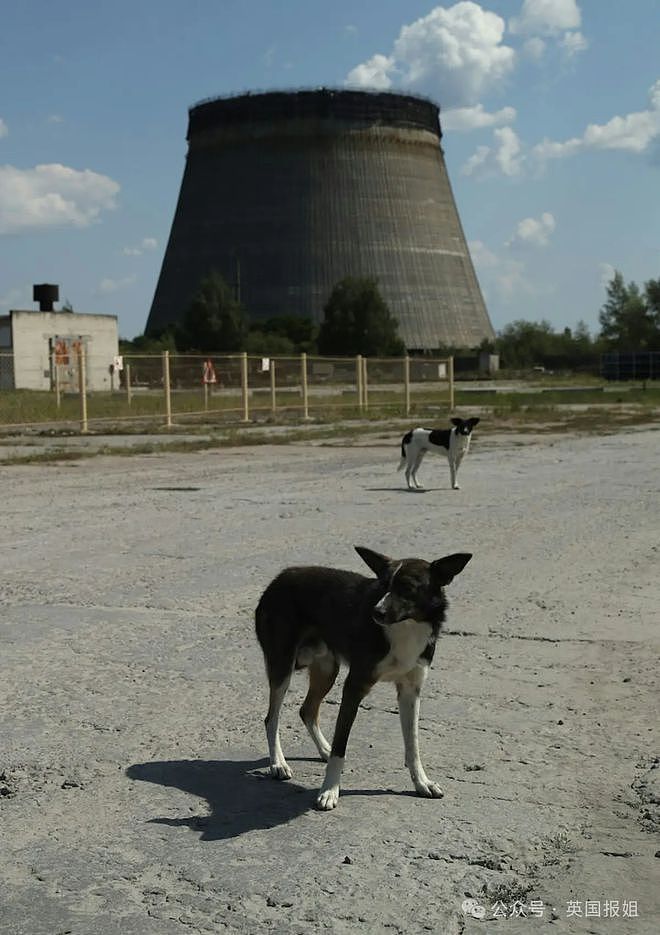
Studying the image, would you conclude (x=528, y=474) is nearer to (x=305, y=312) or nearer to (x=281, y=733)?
(x=281, y=733)

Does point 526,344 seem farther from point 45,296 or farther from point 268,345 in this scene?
point 45,296

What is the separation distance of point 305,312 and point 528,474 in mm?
65997

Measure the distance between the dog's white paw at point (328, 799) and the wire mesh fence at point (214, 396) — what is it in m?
20.6

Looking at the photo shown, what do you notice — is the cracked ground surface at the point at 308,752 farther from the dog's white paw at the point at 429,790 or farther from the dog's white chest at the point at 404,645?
the dog's white chest at the point at 404,645

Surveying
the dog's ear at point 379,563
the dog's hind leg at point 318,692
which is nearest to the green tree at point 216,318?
the dog's hind leg at point 318,692

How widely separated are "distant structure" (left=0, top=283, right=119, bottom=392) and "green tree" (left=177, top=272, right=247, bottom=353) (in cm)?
1395

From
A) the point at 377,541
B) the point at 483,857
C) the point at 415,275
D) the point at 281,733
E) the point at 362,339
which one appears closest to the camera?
the point at 483,857

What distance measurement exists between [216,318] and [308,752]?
68746 millimetres

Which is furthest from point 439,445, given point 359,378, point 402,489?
point 359,378

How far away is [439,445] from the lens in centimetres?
1301

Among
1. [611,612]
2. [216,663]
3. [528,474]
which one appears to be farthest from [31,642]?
[528,474]

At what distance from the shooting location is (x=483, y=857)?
3.30 m

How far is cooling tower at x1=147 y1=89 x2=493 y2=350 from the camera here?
76812 mm

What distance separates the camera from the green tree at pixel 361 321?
7269cm
